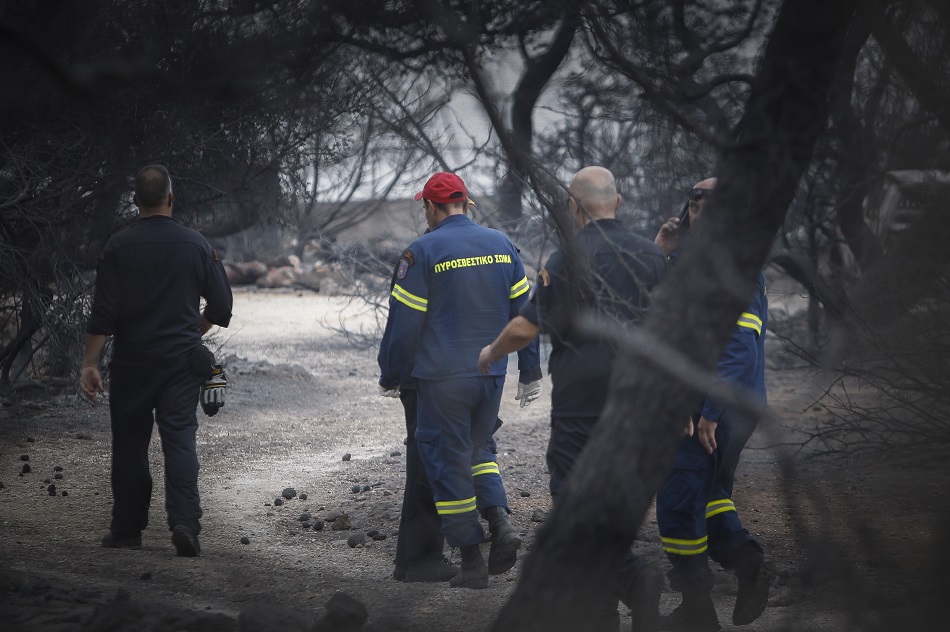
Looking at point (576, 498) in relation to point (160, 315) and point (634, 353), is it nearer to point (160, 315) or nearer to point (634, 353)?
point (634, 353)

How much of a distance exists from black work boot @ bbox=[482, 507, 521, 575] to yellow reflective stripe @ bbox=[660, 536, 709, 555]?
899 millimetres

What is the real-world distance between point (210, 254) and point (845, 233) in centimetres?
818

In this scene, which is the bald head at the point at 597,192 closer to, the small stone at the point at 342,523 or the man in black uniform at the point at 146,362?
the man in black uniform at the point at 146,362

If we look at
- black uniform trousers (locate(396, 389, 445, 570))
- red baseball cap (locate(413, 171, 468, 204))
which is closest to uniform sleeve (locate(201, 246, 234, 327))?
black uniform trousers (locate(396, 389, 445, 570))

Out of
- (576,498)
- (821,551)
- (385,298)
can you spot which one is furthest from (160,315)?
(385,298)

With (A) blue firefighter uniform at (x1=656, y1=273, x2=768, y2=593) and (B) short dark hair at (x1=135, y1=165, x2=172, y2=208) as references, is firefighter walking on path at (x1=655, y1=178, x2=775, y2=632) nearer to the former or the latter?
(A) blue firefighter uniform at (x1=656, y1=273, x2=768, y2=593)

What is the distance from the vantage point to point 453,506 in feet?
16.5

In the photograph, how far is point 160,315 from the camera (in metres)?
5.48

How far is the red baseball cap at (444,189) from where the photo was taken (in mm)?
5312

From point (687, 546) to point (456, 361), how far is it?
1.45m

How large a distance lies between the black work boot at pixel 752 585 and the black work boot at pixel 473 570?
128cm

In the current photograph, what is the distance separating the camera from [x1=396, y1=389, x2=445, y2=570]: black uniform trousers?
207 inches

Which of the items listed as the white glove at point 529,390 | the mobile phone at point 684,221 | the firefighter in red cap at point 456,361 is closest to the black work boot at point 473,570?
the firefighter in red cap at point 456,361

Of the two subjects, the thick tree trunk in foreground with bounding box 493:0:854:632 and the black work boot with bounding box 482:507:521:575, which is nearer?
the thick tree trunk in foreground with bounding box 493:0:854:632
